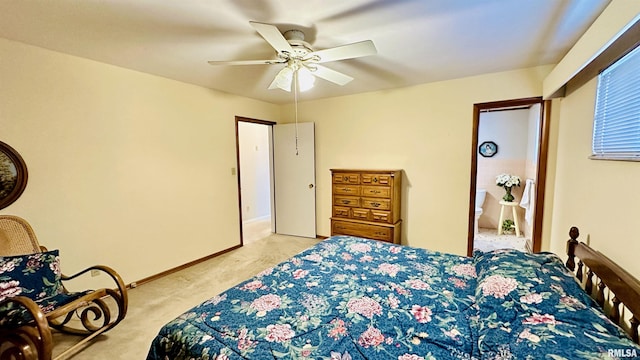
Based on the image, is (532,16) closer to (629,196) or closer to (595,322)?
(629,196)

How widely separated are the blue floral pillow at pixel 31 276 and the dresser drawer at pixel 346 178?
306 centimetres

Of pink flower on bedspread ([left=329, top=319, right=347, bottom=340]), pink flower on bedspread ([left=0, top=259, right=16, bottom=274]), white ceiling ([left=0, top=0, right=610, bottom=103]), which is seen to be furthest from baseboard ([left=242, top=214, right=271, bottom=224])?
pink flower on bedspread ([left=329, top=319, right=347, bottom=340])

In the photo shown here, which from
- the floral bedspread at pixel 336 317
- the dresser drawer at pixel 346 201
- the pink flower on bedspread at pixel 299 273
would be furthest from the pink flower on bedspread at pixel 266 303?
the dresser drawer at pixel 346 201

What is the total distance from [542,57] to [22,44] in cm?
461

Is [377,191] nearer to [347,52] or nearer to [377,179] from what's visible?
[377,179]

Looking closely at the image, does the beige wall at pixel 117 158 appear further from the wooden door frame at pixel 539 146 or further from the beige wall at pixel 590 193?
the beige wall at pixel 590 193

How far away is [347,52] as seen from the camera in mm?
1901

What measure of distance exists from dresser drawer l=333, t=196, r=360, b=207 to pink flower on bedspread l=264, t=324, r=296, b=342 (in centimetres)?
272

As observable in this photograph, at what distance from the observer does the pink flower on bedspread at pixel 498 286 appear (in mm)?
1271

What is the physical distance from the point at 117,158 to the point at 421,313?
312 centimetres

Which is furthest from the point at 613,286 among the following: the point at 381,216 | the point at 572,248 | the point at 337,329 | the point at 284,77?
the point at 381,216

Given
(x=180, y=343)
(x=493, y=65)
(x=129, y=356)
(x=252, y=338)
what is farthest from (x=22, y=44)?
(x=493, y=65)

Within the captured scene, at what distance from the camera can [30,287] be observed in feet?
6.32

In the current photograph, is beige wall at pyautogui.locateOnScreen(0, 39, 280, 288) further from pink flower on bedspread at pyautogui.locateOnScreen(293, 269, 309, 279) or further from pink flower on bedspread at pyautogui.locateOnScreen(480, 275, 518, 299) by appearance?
pink flower on bedspread at pyautogui.locateOnScreen(480, 275, 518, 299)
